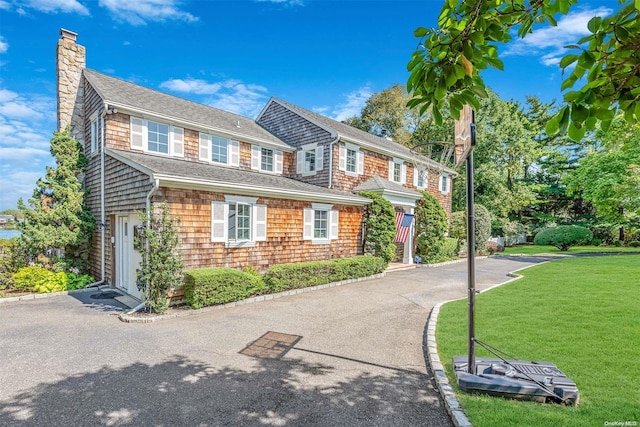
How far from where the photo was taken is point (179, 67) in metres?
14.9

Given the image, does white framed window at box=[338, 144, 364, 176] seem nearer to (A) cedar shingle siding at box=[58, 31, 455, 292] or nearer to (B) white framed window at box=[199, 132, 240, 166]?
(A) cedar shingle siding at box=[58, 31, 455, 292]

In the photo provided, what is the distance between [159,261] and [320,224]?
652 cm

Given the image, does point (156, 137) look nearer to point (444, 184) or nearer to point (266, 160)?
point (266, 160)

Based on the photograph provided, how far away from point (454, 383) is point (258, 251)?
7.62 m

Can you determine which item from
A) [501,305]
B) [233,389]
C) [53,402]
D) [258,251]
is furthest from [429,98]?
[258,251]

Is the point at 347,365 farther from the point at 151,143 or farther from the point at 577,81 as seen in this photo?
the point at 151,143

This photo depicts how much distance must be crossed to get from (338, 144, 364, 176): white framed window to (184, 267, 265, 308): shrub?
8.74 meters

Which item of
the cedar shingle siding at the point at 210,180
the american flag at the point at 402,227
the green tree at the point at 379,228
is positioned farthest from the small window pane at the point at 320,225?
the american flag at the point at 402,227

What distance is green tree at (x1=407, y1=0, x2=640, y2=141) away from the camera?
1.88 metres

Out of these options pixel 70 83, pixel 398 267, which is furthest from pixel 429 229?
pixel 70 83

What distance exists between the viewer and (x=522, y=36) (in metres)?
2.38

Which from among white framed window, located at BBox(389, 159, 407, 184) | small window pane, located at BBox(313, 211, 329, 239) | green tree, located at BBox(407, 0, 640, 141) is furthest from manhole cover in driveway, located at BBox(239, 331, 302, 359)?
white framed window, located at BBox(389, 159, 407, 184)

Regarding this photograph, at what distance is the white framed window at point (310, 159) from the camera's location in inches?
642

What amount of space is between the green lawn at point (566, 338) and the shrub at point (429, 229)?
238 inches
